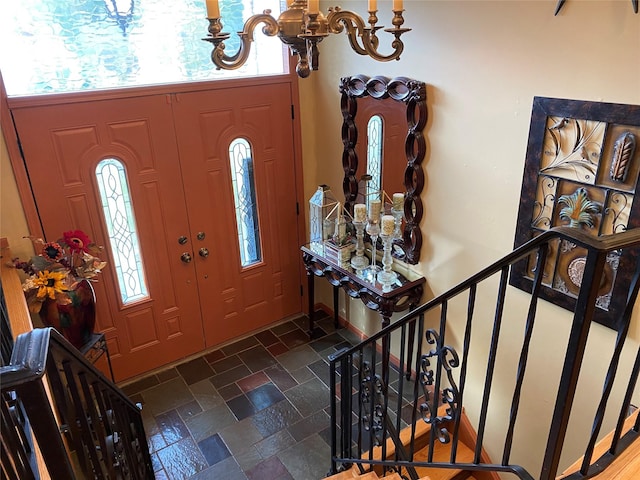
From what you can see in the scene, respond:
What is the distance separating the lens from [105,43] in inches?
115

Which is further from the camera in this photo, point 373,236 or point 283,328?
point 283,328

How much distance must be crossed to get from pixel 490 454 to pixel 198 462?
1.88 m

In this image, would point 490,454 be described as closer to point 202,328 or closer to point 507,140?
point 507,140

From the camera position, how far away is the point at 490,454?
3059 millimetres

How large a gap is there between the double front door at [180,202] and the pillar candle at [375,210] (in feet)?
3.14

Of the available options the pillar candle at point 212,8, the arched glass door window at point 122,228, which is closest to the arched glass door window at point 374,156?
the arched glass door window at point 122,228

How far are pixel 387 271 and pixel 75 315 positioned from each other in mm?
1994

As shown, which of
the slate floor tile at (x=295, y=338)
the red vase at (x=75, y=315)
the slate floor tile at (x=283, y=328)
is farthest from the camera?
the slate floor tile at (x=283, y=328)

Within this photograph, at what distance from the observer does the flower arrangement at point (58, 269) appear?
260cm

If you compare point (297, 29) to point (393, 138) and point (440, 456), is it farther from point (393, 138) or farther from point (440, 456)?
point (440, 456)

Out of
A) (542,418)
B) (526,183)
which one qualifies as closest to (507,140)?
(526,183)

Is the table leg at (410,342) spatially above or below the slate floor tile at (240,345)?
above

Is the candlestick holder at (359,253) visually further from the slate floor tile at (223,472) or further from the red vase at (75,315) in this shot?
the red vase at (75,315)

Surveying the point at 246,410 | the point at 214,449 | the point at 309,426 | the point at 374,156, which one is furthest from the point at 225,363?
the point at 374,156
